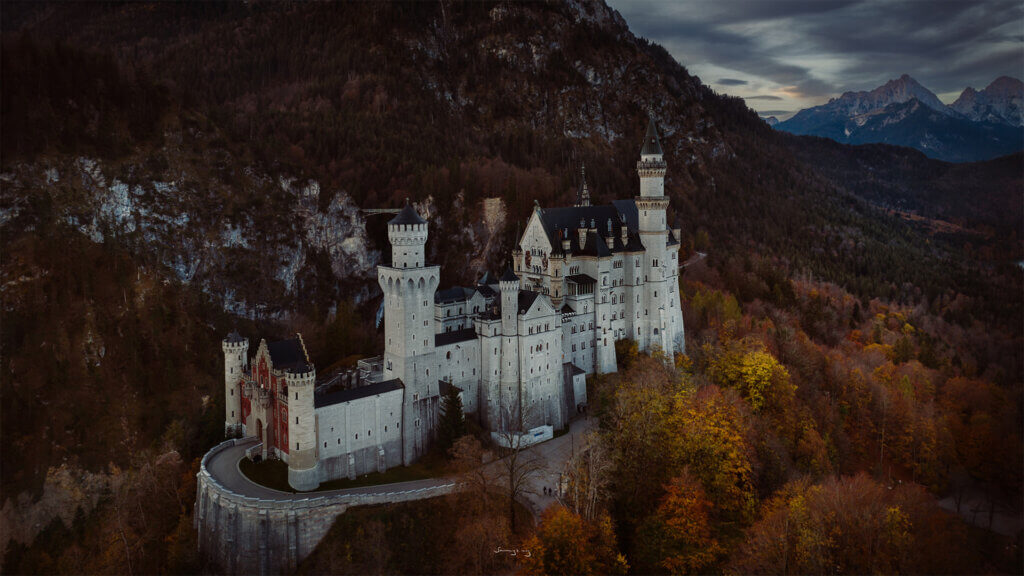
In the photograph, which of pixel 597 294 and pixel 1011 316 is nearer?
pixel 597 294

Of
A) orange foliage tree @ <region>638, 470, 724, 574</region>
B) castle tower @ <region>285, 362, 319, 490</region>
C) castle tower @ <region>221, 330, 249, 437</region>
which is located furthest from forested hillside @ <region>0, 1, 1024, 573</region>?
castle tower @ <region>285, 362, 319, 490</region>

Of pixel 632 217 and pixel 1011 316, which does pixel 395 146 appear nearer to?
pixel 632 217

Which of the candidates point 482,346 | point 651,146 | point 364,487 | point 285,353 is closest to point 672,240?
point 651,146

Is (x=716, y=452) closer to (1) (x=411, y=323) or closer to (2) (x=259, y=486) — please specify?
(1) (x=411, y=323)

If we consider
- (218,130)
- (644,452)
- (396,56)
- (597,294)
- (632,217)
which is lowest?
(644,452)

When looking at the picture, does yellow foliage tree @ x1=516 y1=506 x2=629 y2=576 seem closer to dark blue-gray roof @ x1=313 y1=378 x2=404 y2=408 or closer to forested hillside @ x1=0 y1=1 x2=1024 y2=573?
forested hillside @ x1=0 y1=1 x2=1024 y2=573

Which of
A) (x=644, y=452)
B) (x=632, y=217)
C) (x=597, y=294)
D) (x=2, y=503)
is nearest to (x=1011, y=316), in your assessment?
(x=632, y=217)
